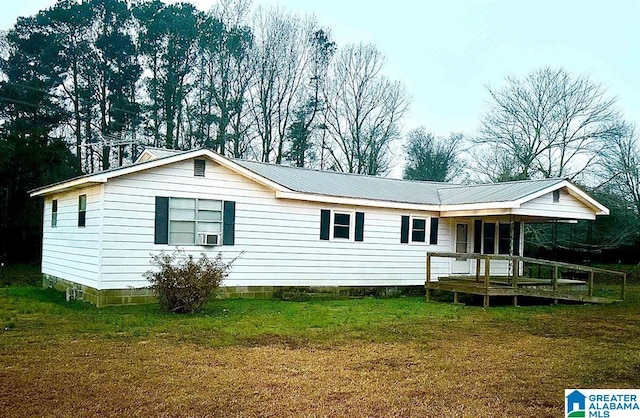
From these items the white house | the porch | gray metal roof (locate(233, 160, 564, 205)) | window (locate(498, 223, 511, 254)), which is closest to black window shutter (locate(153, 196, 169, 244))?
the white house

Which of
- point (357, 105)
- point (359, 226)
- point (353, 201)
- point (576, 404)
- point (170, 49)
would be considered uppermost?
point (170, 49)

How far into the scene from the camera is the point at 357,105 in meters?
30.8

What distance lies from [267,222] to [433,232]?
5.34m

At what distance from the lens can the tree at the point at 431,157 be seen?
34.2 metres

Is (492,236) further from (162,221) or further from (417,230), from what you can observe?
(162,221)

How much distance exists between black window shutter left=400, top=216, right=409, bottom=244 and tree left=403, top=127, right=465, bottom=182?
18.7 meters

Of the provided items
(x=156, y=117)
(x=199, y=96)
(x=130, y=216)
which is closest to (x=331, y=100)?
(x=199, y=96)

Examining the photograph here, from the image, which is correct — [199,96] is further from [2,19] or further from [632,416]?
[632,416]

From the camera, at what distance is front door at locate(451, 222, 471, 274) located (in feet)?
53.6

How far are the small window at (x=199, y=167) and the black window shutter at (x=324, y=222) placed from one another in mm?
3394

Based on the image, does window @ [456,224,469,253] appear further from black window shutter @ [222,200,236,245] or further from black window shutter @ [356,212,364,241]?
black window shutter @ [222,200,236,245]

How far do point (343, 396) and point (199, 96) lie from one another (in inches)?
949

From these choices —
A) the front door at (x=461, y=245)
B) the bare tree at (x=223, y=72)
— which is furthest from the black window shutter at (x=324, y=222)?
the bare tree at (x=223, y=72)

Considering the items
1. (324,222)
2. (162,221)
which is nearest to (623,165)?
(324,222)
